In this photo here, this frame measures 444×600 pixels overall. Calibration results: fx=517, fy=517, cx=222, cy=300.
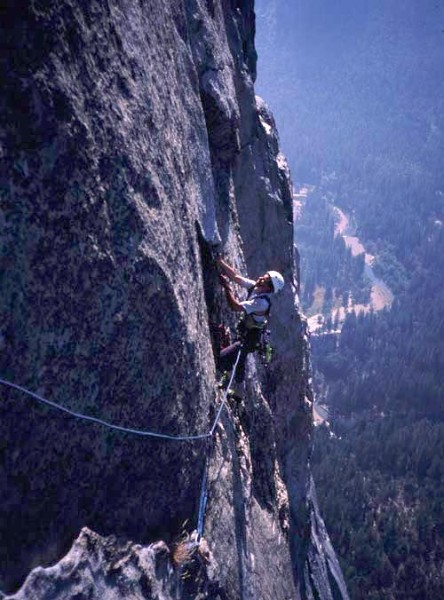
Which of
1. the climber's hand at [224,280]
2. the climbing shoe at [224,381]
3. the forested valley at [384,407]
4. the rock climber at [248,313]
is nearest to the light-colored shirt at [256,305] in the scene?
the rock climber at [248,313]

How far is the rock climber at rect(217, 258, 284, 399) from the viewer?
8562mm

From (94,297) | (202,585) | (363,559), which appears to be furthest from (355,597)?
(94,297)

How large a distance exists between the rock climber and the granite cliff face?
29 cm

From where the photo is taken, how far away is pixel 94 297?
5184 millimetres

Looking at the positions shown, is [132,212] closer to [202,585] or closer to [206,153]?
[206,153]

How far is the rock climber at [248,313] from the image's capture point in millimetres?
8562

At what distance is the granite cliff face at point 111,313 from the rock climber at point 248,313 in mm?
291

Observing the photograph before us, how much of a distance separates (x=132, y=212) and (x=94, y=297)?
1.05 m

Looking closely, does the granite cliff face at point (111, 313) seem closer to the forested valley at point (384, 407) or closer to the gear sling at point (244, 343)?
the gear sling at point (244, 343)

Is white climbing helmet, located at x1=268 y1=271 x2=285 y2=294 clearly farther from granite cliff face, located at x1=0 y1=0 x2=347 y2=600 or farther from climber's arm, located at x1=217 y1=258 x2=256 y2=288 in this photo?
granite cliff face, located at x1=0 y1=0 x2=347 y2=600

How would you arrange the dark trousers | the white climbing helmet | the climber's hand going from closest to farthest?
the dark trousers, the white climbing helmet, the climber's hand

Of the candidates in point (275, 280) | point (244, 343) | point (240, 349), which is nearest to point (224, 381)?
point (240, 349)

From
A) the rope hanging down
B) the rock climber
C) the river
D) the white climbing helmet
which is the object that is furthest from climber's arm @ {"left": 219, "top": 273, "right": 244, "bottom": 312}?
the river

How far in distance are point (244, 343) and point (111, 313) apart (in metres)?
3.59
